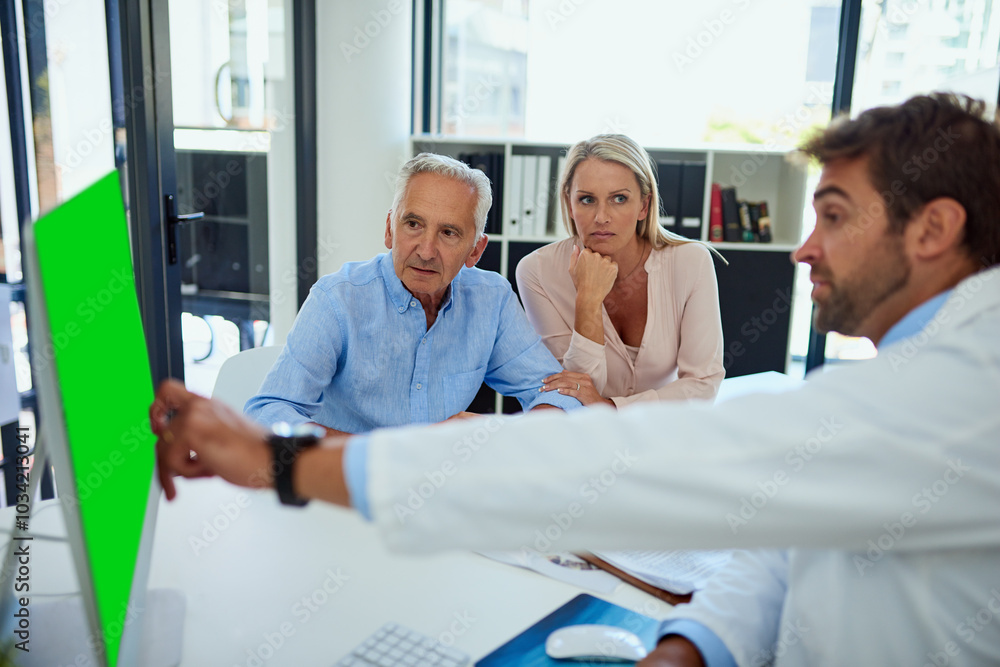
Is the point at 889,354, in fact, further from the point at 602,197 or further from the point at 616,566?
the point at 602,197

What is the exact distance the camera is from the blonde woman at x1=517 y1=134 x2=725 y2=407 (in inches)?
80.5

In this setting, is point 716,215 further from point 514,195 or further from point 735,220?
point 514,195

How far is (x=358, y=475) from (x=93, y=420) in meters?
0.23

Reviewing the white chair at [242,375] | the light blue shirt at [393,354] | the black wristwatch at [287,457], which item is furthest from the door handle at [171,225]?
the black wristwatch at [287,457]

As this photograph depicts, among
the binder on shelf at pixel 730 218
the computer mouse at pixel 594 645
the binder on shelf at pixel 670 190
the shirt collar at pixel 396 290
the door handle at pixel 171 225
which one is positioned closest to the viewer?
the computer mouse at pixel 594 645

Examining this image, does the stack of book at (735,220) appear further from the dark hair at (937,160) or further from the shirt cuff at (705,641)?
the shirt cuff at (705,641)

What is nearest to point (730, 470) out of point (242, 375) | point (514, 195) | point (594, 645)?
point (594, 645)

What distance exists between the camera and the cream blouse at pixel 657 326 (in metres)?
2.07

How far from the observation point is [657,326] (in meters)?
2.12

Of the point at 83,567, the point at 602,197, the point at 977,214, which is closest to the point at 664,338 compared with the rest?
the point at 602,197

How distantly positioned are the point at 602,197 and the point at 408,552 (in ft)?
5.27

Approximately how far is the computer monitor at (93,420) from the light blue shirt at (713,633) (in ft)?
2.06

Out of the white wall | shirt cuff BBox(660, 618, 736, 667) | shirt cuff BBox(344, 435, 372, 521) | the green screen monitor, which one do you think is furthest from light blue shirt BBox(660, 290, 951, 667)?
the white wall

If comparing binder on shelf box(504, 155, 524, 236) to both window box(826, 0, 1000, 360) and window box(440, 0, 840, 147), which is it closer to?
window box(440, 0, 840, 147)
